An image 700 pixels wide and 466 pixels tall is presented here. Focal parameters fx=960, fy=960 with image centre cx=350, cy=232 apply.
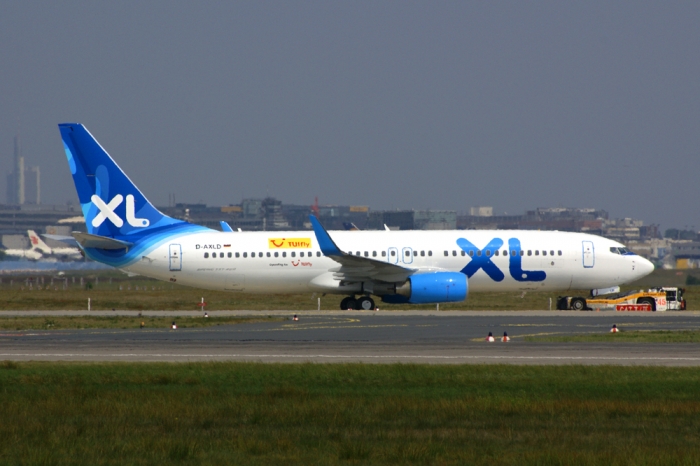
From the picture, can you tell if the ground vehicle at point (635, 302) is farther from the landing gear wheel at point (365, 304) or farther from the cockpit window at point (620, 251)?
the landing gear wheel at point (365, 304)

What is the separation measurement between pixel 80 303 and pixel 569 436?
44289mm

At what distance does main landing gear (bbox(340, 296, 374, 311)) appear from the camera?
4650 centimetres

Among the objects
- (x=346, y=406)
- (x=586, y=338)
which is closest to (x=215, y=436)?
(x=346, y=406)

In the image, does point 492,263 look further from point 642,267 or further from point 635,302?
point 642,267

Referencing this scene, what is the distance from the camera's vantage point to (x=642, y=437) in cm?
1366

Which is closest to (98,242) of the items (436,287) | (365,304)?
(365,304)

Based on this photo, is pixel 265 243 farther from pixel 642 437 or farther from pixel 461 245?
pixel 642 437

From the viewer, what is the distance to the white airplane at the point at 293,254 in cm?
4609

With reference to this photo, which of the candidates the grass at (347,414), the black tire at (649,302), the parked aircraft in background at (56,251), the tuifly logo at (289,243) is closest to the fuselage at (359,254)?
the tuifly logo at (289,243)

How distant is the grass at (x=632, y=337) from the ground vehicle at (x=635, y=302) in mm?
15779

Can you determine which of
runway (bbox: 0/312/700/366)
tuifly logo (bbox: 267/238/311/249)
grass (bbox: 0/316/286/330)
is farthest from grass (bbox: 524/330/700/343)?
tuifly logo (bbox: 267/238/311/249)

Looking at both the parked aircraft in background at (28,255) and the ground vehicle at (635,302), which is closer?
the ground vehicle at (635,302)

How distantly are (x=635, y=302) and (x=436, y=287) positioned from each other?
34.4ft

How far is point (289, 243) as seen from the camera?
46938 mm
